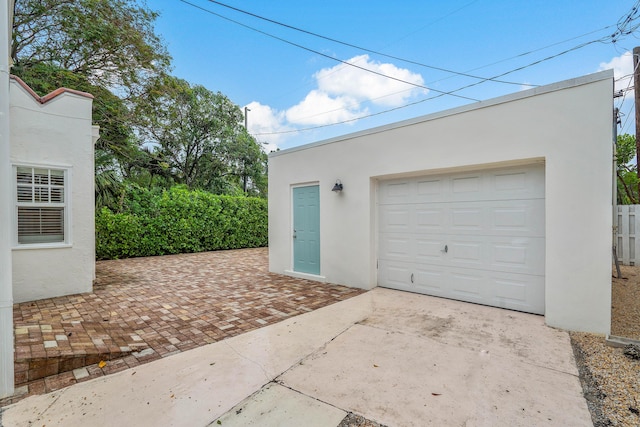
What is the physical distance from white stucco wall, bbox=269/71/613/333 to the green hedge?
23.8 ft

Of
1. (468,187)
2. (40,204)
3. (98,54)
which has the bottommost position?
(40,204)

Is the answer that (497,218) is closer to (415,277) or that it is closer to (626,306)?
(415,277)

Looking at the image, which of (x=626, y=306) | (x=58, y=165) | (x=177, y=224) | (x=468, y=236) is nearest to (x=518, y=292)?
(x=468, y=236)

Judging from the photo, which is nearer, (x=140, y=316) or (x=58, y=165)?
(x=140, y=316)

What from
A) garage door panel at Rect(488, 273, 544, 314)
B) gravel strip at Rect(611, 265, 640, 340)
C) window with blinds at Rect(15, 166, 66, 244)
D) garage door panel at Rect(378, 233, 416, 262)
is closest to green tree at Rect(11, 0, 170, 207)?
window with blinds at Rect(15, 166, 66, 244)

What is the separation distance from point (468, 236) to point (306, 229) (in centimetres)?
341

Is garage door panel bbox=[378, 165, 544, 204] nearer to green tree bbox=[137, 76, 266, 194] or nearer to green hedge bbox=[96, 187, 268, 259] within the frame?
green hedge bbox=[96, 187, 268, 259]

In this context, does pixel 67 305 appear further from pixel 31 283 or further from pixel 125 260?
pixel 125 260

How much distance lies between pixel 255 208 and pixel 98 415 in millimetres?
11056

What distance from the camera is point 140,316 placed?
420 centimetres

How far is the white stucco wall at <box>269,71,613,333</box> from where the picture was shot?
3.53 meters

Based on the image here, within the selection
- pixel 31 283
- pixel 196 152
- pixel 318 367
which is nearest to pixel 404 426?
pixel 318 367

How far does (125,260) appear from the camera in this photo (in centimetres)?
927

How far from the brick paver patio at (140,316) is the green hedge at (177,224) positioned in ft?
7.39
